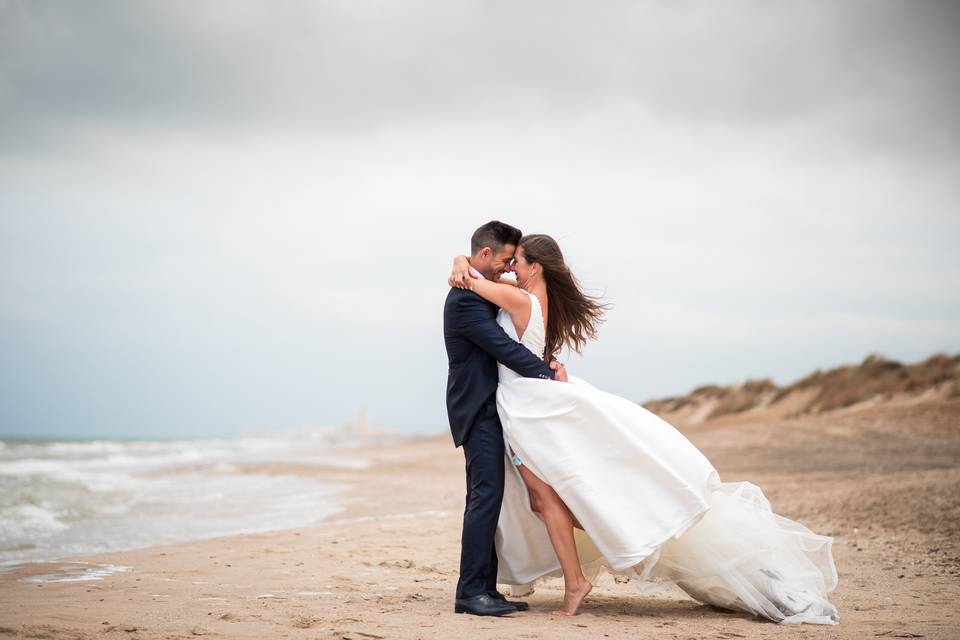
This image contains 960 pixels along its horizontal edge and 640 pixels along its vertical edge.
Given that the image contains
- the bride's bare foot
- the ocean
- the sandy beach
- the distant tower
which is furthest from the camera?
the distant tower

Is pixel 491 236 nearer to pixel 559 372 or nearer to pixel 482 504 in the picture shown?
pixel 559 372

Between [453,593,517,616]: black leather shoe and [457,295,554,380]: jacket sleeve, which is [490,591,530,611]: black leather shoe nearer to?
[453,593,517,616]: black leather shoe

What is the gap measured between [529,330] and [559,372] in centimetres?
34

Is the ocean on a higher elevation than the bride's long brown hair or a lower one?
lower

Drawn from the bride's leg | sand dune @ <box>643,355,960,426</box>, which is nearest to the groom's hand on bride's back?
the bride's leg

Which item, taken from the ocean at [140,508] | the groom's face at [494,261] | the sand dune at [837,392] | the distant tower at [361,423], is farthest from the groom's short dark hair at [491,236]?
the distant tower at [361,423]

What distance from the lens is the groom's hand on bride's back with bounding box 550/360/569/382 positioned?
212 inches

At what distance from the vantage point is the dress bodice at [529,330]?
5.46 meters

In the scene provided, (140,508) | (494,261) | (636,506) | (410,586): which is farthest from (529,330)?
(140,508)

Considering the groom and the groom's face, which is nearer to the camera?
the groom

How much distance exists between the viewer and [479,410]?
5.40 meters

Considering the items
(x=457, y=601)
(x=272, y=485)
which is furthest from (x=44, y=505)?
(x=457, y=601)

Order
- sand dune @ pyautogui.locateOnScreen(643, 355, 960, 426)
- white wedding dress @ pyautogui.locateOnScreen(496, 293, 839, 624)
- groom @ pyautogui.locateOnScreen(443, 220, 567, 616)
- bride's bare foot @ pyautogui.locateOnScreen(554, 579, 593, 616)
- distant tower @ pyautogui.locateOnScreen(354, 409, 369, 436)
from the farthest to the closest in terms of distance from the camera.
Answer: distant tower @ pyautogui.locateOnScreen(354, 409, 369, 436) < sand dune @ pyautogui.locateOnScreen(643, 355, 960, 426) < groom @ pyautogui.locateOnScreen(443, 220, 567, 616) < bride's bare foot @ pyautogui.locateOnScreen(554, 579, 593, 616) < white wedding dress @ pyautogui.locateOnScreen(496, 293, 839, 624)

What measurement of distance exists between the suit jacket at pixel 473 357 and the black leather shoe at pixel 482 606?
0.98m
